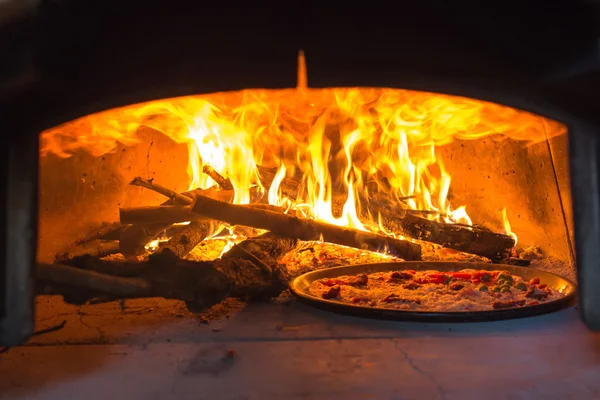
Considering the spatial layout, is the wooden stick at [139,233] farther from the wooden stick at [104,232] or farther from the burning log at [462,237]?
the burning log at [462,237]

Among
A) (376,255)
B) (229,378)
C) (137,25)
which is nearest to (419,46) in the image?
(137,25)

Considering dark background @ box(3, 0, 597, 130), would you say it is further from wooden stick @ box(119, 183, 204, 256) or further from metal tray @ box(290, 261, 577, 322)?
wooden stick @ box(119, 183, 204, 256)

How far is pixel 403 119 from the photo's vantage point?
296 cm

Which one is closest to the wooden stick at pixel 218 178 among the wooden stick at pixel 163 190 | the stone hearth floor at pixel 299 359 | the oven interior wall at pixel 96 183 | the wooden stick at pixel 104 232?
the wooden stick at pixel 163 190

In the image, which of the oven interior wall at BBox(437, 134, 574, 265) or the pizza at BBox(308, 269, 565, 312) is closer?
the pizza at BBox(308, 269, 565, 312)

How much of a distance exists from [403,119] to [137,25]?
1.78 meters

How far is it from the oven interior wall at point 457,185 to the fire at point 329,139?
79mm

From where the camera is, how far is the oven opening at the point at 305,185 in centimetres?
257

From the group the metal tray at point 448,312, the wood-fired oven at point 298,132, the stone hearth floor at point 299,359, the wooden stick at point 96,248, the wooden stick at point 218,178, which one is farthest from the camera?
the wooden stick at point 218,178

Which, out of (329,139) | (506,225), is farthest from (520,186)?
(329,139)

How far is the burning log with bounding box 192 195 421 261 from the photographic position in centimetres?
254

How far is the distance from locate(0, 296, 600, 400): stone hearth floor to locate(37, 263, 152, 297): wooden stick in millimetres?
147

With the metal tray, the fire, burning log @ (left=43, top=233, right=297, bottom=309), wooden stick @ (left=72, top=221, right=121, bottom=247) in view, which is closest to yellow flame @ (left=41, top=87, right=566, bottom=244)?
the fire

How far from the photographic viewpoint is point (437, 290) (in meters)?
2.16
